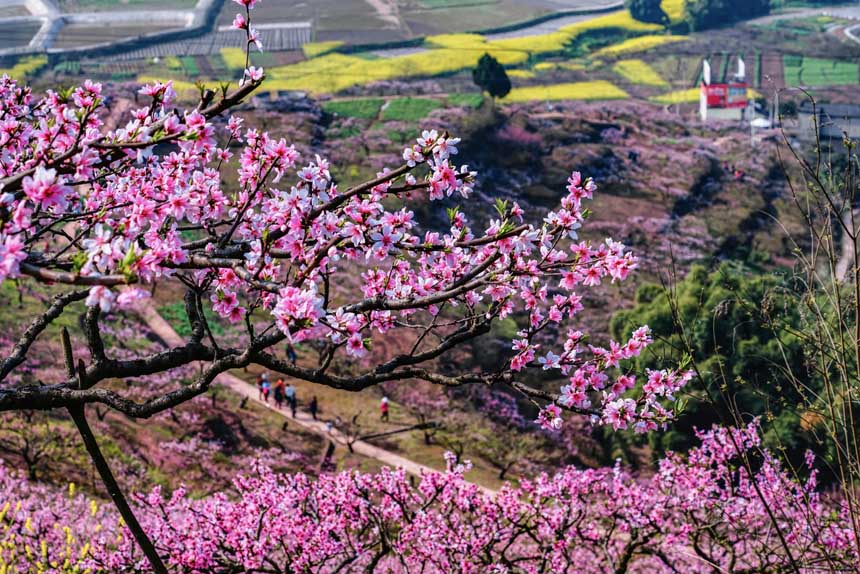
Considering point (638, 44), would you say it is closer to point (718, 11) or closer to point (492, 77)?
point (718, 11)

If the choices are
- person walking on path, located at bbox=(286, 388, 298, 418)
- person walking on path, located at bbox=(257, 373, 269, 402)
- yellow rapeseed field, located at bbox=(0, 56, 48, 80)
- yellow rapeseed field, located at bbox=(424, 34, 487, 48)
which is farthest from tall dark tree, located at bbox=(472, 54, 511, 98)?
person walking on path, located at bbox=(286, 388, 298, 418)

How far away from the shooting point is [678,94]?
229ft

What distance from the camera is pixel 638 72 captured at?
7294cm

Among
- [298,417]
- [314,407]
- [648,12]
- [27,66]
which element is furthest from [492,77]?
[298,417]

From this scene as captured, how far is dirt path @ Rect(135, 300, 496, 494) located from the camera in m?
24.6

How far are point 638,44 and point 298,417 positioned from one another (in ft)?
199

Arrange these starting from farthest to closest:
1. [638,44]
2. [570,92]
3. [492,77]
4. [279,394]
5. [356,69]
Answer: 1. [638,44]
2. [570,92]
3. [356,69]
4. [492,77]
5. [279,394]

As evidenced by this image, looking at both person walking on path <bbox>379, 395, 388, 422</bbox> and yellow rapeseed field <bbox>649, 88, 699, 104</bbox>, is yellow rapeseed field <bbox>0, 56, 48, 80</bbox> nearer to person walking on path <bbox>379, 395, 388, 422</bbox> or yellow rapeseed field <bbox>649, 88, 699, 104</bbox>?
person walking on path <bbox>379, 395, 388, 422</bbox>

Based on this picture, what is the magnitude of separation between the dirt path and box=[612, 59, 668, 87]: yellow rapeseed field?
166ft

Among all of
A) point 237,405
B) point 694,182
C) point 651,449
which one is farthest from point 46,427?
point 694,182

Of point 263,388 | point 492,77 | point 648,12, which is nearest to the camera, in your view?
point 263,388

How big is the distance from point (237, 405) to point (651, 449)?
41.8 ft

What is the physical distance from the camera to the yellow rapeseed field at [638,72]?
235ft

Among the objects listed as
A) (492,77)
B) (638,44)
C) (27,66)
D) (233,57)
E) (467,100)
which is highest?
(27,66)
